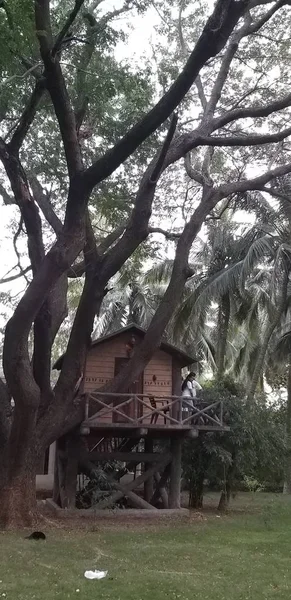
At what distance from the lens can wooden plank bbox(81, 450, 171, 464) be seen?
15.6m

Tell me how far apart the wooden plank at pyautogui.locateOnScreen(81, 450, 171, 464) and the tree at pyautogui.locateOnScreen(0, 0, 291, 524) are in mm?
2023

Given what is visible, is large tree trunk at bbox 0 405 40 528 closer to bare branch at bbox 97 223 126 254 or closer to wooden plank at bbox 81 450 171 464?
wooden plank at bbox 81 450 171 464

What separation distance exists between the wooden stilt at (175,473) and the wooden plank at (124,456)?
0.23 metres

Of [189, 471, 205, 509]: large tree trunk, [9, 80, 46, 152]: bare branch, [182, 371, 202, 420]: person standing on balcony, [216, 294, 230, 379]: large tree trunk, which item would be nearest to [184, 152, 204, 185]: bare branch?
[9, 80, 46, 152]: bare branch

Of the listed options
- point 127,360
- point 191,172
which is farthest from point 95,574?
point 191,172

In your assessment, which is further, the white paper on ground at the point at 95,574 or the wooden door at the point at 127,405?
the wooden door at the point at 127,405

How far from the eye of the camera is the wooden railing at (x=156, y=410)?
46.2 feet

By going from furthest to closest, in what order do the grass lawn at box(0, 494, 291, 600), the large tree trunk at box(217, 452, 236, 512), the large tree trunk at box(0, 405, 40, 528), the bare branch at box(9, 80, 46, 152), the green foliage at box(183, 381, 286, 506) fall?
the large tree trunk at box(217, 452, 236, 512)
the green foliage at box(183, 381, 286, 506)
the large tree trunk at box(0, 405, 40, 528)
the bare branch at box(9, 80, 46, 152)
the grass lawn at box(0, 494, 291, 600)

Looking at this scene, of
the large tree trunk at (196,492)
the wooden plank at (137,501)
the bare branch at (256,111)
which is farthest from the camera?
the large tree trunk at (196,492)

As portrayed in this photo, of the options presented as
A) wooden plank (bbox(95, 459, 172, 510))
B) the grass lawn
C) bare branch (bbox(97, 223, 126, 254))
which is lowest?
the grass lawn

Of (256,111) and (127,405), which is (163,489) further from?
(256,111)

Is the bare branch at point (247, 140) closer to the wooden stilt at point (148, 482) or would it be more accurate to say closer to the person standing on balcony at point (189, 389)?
the person standing on balcony at point (189, 389)

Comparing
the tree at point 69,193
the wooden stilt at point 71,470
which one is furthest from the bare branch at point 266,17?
the wooden stilt at point 71,470

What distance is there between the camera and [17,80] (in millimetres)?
11438
